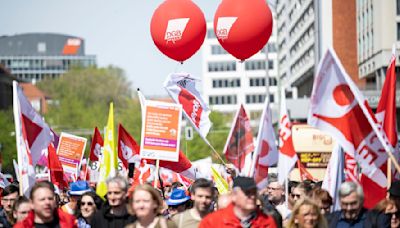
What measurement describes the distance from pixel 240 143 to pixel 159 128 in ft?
5.60

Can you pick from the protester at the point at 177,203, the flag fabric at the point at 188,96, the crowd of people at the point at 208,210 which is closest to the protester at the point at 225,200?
the crowd of people at the point at 208,210

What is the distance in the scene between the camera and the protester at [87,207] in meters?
12.0

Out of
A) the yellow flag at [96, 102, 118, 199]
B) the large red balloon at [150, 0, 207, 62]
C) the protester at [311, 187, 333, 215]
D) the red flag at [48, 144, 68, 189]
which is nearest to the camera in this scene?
the protester at [311, 187, 333, 215]

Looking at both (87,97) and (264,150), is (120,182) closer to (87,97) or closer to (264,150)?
(264,150)

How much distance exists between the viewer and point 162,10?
19266mm

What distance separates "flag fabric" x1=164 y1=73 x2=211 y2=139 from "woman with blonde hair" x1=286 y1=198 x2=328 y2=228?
328 inches

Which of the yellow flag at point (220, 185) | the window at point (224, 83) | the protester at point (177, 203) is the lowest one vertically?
the yellow flag at point (220, 185)

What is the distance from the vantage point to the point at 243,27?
18.4m

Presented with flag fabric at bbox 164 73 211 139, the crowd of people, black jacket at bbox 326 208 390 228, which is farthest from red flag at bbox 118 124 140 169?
black jacket at bbox 326 208 390 228

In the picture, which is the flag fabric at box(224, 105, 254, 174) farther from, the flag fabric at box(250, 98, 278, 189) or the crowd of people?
the crowd of people

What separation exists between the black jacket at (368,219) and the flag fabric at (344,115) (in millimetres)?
791

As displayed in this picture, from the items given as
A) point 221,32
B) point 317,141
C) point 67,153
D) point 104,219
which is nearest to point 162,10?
point 221,32

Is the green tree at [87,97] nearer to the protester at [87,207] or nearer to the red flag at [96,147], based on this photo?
the red flag at [96,147]

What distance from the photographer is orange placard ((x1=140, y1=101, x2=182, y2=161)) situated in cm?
1389
